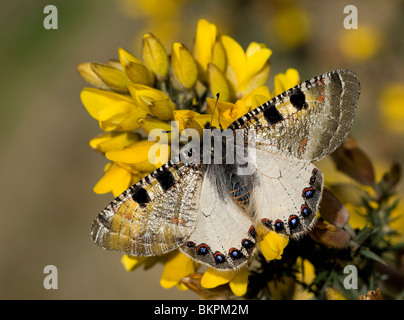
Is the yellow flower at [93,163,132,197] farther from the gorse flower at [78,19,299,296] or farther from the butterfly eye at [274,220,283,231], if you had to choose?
the butterfly eye at [274,220,283,231]

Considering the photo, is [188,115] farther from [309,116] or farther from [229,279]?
[229,279]

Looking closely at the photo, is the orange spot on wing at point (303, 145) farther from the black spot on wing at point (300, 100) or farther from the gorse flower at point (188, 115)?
the gorse flower at point (188, 115)

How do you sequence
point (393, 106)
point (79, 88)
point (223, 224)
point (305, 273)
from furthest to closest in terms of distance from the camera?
point (79, 88) → point (393, 106) → point (305, 273) → point (223, 224)

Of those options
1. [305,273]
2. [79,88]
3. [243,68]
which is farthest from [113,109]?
[79,88]

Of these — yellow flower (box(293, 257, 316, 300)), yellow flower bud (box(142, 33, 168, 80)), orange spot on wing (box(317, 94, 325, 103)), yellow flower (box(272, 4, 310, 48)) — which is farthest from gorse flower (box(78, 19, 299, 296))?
yellow flower (box(272, 4, 310, 48))

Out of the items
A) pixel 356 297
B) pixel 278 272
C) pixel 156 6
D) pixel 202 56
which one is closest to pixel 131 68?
pixel 202 56

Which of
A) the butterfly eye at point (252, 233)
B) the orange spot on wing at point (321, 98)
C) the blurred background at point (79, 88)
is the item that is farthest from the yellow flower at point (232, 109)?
the blurred background at point (79, 88)
